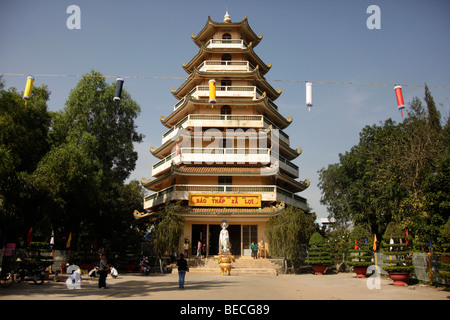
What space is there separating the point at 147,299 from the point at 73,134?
18587 mm

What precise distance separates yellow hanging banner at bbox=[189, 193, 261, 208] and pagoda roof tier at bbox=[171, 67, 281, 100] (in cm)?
883

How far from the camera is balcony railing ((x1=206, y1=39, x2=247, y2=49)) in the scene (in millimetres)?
30188

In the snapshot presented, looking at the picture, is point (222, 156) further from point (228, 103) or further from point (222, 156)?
point (228, 103)

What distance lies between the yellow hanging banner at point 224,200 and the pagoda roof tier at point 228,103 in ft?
24.8

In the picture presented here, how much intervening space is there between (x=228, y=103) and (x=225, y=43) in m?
6.53

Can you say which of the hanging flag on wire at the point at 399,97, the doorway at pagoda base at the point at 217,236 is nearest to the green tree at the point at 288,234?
the doorway at pagoda base at the point at 217,236

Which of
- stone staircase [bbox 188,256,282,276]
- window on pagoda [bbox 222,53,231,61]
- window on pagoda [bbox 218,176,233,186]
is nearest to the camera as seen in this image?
stone staircase [bbox 188,256,282,276]

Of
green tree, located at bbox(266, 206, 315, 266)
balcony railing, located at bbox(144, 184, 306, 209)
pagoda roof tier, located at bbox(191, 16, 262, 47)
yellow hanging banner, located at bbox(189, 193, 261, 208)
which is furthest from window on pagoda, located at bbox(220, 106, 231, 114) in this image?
green tree, located at bbox(266, 206, 315, 266)

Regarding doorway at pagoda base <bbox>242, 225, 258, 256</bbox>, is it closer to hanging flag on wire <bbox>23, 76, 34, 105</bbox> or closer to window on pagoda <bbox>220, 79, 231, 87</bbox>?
window on pagoda <bbox>220, 79, 231, 87</bbox>

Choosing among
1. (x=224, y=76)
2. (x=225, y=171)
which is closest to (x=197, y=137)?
(x=225, y=171)

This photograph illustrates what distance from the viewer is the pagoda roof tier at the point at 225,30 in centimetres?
3050

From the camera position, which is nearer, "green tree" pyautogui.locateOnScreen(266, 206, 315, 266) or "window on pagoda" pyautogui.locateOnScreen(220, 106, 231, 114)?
"green tree" pyautogui.locateOnScreen(266, 206, 315, 266)

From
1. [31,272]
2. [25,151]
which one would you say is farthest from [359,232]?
[25,151]
